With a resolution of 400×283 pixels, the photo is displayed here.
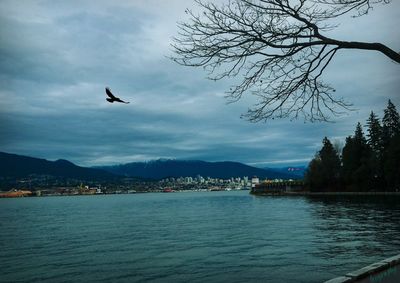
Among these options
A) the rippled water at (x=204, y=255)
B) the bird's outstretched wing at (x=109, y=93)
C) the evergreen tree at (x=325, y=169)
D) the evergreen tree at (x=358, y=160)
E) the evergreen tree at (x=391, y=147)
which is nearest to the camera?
the bird's outstretched wing at (x=109, y=93)

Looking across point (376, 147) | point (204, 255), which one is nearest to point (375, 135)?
point (376, 147)

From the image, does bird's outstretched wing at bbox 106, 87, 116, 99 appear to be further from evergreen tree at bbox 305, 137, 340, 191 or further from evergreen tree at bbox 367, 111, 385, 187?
evergreen tree at bbox 305, 137, 340, 191

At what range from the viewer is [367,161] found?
343 feet

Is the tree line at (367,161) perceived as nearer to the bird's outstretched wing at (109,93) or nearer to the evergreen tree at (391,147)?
the evergreen tree at (391,147)

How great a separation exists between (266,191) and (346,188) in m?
73.7

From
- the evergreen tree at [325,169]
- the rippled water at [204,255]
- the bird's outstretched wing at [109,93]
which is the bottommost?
the rippled water at [204,255]

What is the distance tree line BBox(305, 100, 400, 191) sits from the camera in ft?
325

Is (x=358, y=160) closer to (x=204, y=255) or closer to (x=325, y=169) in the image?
(x=325, y=169)

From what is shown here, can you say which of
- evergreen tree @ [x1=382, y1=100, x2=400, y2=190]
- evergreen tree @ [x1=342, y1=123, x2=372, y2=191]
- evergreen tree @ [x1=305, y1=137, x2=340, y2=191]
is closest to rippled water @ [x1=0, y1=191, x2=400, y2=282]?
evergreen tree @ [x1=382, y1=100, x2=400, y2=190]

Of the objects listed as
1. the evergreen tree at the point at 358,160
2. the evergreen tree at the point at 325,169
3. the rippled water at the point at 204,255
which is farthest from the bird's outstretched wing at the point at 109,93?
the evergreen tree at the point at 325,169

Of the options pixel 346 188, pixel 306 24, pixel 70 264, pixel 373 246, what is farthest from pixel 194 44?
pixel 346 188

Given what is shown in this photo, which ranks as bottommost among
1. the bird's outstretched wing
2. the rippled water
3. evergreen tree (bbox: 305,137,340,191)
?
the rippled water

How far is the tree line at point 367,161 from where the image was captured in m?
99.1

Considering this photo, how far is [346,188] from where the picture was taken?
12244 centimetres
